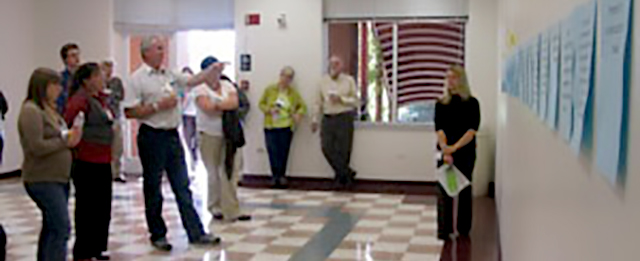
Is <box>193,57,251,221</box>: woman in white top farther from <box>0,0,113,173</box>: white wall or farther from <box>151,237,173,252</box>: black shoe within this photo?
<box>0,0,113,173</box>: white wall

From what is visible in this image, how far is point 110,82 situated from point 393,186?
148 inches

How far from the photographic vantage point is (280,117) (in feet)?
28.4

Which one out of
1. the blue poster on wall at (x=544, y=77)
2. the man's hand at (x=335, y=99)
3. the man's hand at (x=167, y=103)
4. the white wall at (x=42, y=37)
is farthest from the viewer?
the white wall at (x=42, y=37)

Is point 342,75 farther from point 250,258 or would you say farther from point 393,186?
point 250,258

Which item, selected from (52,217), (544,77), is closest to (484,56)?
(52,217)

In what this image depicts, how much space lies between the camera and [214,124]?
5.99m

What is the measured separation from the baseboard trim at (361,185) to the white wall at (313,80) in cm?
8

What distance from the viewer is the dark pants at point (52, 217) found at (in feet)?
12.6

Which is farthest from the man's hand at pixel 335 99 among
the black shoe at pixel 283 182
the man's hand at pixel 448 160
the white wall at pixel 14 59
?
the white wall at pixel 14 59

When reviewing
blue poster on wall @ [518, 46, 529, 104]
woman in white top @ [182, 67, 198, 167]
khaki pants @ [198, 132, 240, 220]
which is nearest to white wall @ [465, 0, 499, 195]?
khaki pants @ [198, 132, 240, 220]

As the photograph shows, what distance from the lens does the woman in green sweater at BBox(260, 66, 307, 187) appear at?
865cm

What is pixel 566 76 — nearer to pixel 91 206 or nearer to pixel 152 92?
pixel 91 206

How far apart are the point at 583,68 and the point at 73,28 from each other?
379 inches

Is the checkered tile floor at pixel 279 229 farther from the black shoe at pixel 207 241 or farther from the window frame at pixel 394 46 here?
Answer: the window frame at pixel 394 46
